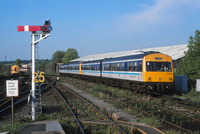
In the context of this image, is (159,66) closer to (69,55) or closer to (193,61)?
(193,61)

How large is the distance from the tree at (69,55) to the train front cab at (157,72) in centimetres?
8857

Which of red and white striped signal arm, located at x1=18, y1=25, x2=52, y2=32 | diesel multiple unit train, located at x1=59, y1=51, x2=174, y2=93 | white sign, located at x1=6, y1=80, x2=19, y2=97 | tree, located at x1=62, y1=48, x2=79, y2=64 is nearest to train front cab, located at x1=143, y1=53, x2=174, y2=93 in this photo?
diesel multiple unit train, located at x1=59, y1=51, x2=174, y2=93

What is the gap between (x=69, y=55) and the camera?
104 metres

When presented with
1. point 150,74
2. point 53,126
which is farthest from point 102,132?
point 150,74

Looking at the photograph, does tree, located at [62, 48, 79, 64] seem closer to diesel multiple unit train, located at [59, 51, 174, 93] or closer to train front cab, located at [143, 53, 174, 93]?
diesel multiple unit train, located at [59, 51, 174, 93]

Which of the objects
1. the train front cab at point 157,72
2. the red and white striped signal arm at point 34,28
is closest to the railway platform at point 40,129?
the red and white striped signal arm at point 34,28

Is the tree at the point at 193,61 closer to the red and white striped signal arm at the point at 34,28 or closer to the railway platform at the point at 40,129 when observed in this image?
the red and white striped signal arm at the point at 34,28

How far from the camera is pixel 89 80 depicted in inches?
1177

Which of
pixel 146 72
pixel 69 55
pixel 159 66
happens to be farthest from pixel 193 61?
pixel 69 55

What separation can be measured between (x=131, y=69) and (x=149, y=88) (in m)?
2.34

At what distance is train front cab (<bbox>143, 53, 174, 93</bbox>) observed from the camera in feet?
47.5

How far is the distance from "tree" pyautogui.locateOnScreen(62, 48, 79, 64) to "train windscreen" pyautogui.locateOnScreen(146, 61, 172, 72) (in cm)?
8860

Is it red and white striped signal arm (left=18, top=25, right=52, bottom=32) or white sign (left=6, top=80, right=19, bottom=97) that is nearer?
white sign (left=6, top=80, right=19, bottom=97)

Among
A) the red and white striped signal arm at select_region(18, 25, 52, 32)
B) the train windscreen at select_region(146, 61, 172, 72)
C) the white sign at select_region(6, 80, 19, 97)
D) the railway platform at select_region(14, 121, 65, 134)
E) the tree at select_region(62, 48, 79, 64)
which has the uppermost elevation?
the tree at select_region(62, 48, 79, 64)
